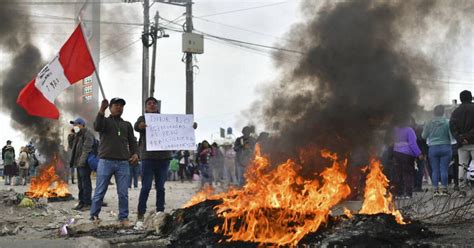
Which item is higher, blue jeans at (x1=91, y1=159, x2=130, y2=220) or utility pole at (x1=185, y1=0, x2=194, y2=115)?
utility pole at (x1=185, y1=0, x2=194, y2=115)

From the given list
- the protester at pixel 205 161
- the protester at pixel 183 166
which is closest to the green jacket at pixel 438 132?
the protester at pixel 205 161

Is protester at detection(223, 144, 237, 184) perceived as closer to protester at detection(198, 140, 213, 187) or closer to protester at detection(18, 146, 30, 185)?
protester at detection(198, 140, 213, 187)

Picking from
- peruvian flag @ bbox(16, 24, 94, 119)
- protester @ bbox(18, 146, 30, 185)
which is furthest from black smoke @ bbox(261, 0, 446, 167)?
protester @ bbox(18, 146, 30, 185)

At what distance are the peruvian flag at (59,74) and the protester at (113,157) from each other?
59.8 inches

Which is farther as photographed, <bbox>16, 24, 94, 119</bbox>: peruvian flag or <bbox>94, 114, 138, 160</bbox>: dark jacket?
<bbox>16, 24, 94, 119</bbox>: peruvian flag

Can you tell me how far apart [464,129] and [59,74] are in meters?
6.83

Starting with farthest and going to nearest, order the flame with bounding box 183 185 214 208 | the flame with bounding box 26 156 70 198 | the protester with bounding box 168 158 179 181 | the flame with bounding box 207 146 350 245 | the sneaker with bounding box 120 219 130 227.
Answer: the protester with bounding box 168 158 179 181, the flame with bounding box 26 156 70 198, the sneaker with bounding box 120 219 130 227, the flame with bounding box 183 185 214 208, the flame with bounding box 207 146 350 245

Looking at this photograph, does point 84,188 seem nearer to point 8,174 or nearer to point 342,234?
point 342,234


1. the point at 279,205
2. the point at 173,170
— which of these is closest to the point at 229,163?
the point at 173,170

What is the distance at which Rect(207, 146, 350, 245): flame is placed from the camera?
5.37 metres

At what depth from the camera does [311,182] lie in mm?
6098

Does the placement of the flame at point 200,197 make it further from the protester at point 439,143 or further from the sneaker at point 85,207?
the protester at point 439,143

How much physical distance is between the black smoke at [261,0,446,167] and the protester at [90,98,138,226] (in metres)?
2.21

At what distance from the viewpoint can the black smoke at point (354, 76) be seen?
6934mm
